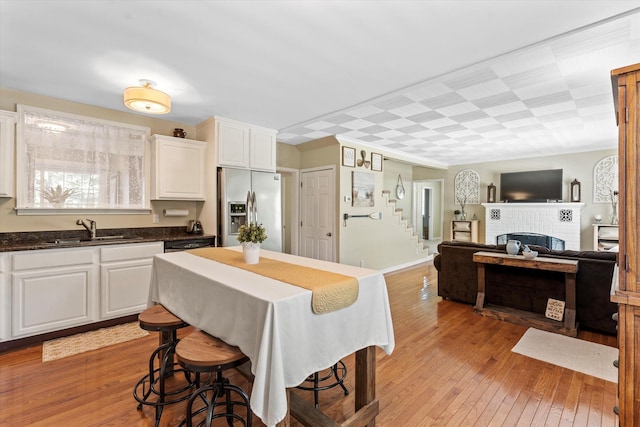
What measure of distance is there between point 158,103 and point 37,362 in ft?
8.00

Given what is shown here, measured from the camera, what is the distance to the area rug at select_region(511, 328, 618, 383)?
232 centimetres

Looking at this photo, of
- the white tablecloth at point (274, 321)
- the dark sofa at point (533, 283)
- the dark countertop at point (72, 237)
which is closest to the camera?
the white tablecloth at point (274, 321)

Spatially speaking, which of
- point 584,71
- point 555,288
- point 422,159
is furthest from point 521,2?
point 422,159

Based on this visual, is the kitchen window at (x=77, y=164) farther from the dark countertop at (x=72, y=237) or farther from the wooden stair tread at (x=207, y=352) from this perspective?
the wooden stair tread at (x=207, y=352)

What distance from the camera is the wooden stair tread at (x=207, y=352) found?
1.35 meters

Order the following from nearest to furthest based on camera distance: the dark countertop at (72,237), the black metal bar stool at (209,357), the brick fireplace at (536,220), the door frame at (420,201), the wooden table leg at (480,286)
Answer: the black metal bar stool at (209,357) → the dark countertop at (72,237) → the wooden table leg at (480,286) → the brick fireplace at (536,220) → the door frame at (420,201)

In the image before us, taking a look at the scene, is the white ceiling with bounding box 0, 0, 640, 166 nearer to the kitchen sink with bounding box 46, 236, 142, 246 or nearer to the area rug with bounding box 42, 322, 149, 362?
the kitchen sink with bounding box 46, 236, 142, 246

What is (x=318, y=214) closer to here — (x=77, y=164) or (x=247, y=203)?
(x=247, y=203)

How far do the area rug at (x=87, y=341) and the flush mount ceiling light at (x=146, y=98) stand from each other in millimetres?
2249

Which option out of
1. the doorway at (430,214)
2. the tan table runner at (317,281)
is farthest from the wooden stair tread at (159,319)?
the doorway at (430,214)

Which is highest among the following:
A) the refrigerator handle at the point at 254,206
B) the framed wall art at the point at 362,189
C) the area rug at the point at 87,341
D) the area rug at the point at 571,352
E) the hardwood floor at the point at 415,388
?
the framed wall art at the point at 362,189

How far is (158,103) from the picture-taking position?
2.73 meters

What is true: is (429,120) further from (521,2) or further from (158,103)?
(158,103)

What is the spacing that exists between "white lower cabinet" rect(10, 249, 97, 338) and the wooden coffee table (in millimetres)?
4317
